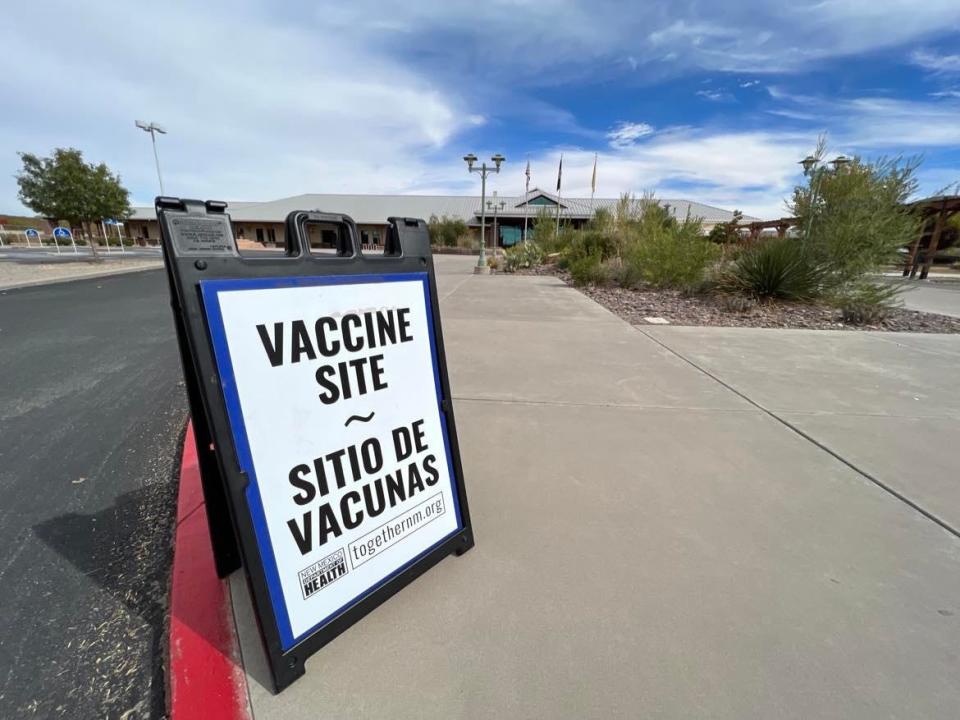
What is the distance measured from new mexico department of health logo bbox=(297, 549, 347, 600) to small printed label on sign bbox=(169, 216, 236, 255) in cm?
108

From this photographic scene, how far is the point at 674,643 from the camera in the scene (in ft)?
5.35

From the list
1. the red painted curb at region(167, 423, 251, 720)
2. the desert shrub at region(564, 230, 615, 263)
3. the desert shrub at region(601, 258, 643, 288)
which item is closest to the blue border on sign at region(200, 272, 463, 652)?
the red painted curb at region(167, 423, 251, 720)

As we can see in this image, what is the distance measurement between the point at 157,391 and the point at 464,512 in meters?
3.98

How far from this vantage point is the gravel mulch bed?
7905mm

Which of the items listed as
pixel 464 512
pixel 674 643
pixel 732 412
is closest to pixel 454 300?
pixel 732 412

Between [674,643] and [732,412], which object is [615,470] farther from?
[732,412]

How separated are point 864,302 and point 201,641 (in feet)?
36.0

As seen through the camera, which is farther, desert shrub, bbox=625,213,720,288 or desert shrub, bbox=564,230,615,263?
desert shrub, bbox=564,230,615,263

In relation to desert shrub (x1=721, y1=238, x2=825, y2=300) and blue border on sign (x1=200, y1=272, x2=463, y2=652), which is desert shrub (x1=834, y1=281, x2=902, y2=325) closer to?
desert shrub (x1=721, y1=238, x2=825, y2=300)

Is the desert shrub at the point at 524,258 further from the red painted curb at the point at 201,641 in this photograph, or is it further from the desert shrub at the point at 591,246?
the red painted curb at the point at 201,641

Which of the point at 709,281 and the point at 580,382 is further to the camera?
the point at 709,281

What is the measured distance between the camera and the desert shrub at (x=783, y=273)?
9.14 meters

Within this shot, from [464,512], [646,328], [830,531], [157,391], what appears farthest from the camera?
[646,328]

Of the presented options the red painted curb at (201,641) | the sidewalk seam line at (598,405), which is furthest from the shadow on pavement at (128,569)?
the sidewalk seam line at (598,405)
